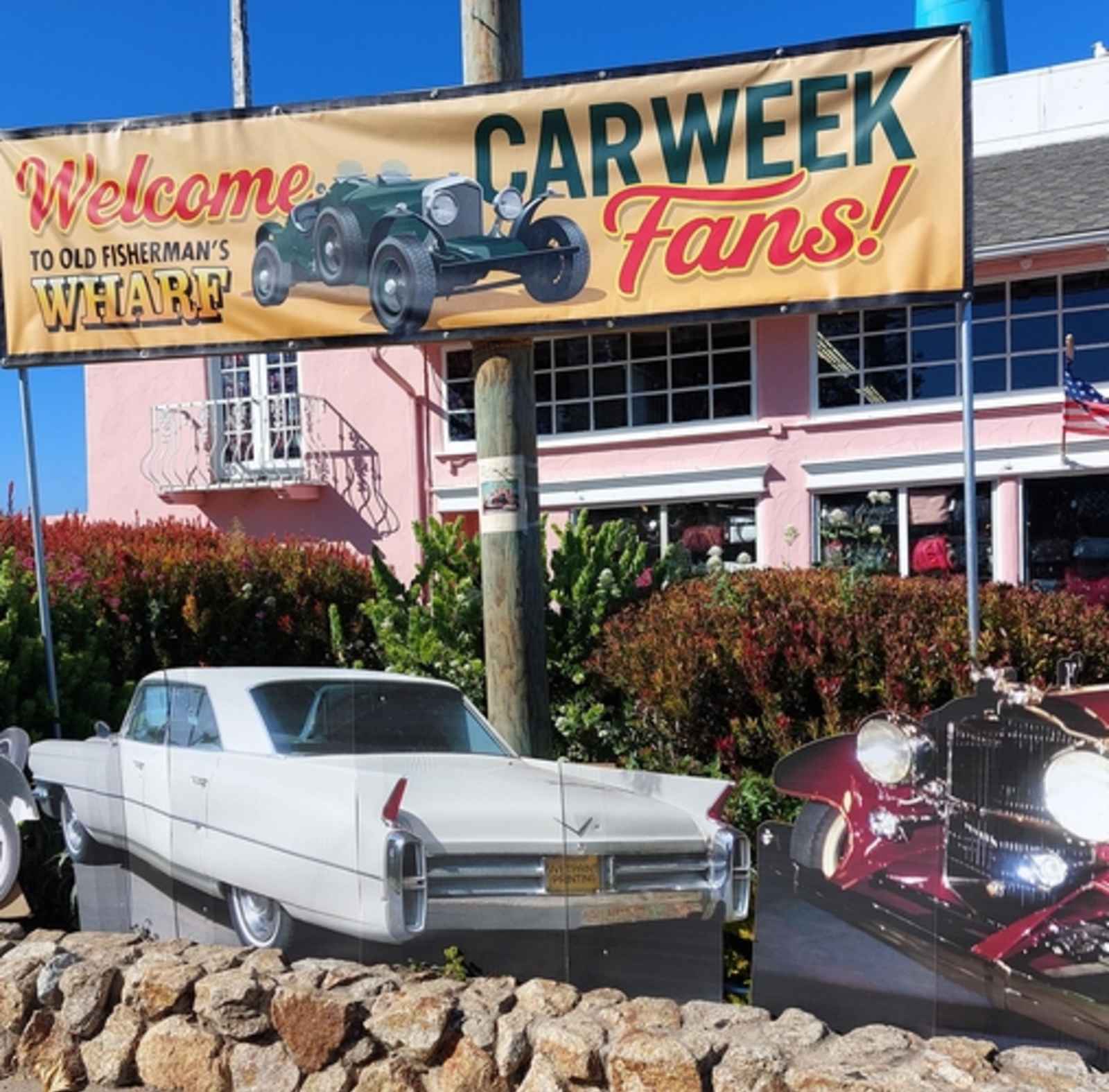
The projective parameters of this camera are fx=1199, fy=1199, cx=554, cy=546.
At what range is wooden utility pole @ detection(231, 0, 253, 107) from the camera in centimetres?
1739

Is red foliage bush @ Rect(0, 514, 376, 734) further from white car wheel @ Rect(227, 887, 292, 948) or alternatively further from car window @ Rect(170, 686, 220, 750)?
white car wheel @ Rect(227, 887, 292, 948)

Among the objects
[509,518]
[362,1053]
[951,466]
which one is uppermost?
[951,466]

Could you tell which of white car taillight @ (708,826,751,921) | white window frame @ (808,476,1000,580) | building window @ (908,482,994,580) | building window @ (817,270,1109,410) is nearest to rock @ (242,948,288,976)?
white car taillight @ (708,826,751,921)

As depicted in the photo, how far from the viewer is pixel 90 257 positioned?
5113mm

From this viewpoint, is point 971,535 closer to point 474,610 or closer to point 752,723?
point 752,723

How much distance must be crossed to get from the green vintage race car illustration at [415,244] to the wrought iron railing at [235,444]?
10.3 metres

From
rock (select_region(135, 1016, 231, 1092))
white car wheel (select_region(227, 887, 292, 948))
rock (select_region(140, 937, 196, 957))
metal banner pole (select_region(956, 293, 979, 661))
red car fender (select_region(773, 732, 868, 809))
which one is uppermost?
metal banner pole (select_region(956, 293, 979, 661))

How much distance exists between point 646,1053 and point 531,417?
2.42 metres

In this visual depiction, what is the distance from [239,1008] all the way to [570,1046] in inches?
47.2

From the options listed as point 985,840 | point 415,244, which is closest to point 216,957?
point 985,840

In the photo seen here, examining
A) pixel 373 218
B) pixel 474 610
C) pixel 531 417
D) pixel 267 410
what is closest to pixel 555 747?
pixel 474 610

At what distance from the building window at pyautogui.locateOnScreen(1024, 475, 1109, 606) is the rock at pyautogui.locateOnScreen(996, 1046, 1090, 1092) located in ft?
31.6

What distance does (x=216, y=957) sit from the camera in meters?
4.30

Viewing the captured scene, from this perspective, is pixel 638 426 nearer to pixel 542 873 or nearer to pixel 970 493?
pixel 970 493
